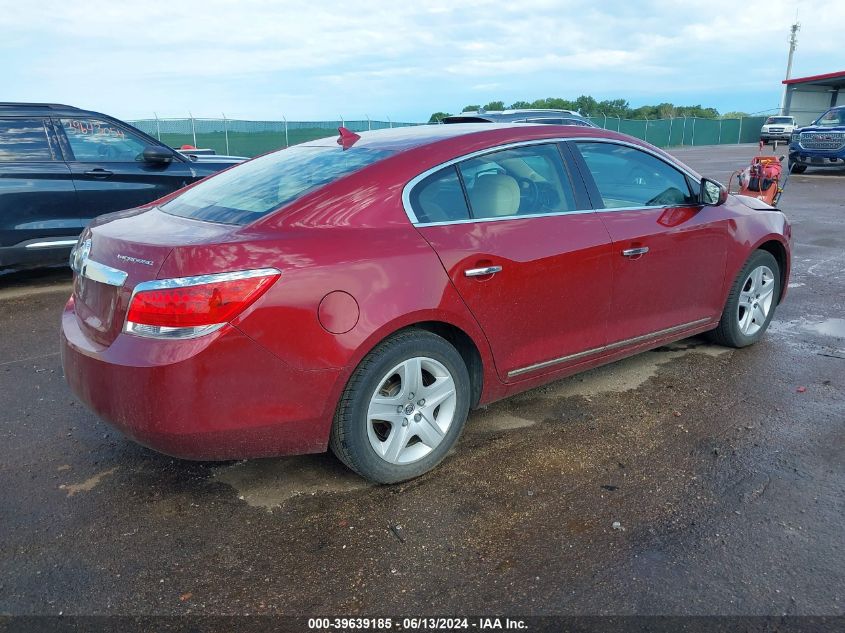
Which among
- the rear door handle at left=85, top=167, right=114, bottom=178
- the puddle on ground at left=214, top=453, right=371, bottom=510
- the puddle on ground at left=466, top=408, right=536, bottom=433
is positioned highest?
the rear door handle at left=85, top=167, right=114, bottom=178

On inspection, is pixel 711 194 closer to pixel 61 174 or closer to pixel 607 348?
pixel 607 348

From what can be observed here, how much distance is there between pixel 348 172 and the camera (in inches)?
132

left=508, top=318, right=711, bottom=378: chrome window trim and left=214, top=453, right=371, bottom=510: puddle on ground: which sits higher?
left=508, top=318, right=711, bottom=378: chrome window trim

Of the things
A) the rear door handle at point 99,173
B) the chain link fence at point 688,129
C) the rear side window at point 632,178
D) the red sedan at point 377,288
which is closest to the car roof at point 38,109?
the rear door handle at point 99,173

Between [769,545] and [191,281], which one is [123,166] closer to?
[191,281]

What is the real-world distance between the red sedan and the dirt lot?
32 centimetres

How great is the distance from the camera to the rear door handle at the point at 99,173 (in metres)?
7.30

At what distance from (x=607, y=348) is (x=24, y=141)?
6.11 m

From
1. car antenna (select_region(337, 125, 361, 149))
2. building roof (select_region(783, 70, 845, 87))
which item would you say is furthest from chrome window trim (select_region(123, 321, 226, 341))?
building roof (select_region(783, 70, 845, 87))

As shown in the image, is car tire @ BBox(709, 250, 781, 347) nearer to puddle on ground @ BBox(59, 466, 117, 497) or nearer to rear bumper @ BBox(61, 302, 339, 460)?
rear bumper @ BBox(61, 302, 339, 460)

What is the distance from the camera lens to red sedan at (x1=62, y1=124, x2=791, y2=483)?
279 centimetres

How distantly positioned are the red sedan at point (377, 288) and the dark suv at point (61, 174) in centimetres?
386

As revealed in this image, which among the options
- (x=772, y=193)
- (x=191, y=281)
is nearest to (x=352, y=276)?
(x=191, y=281)

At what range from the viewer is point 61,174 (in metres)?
7.12
